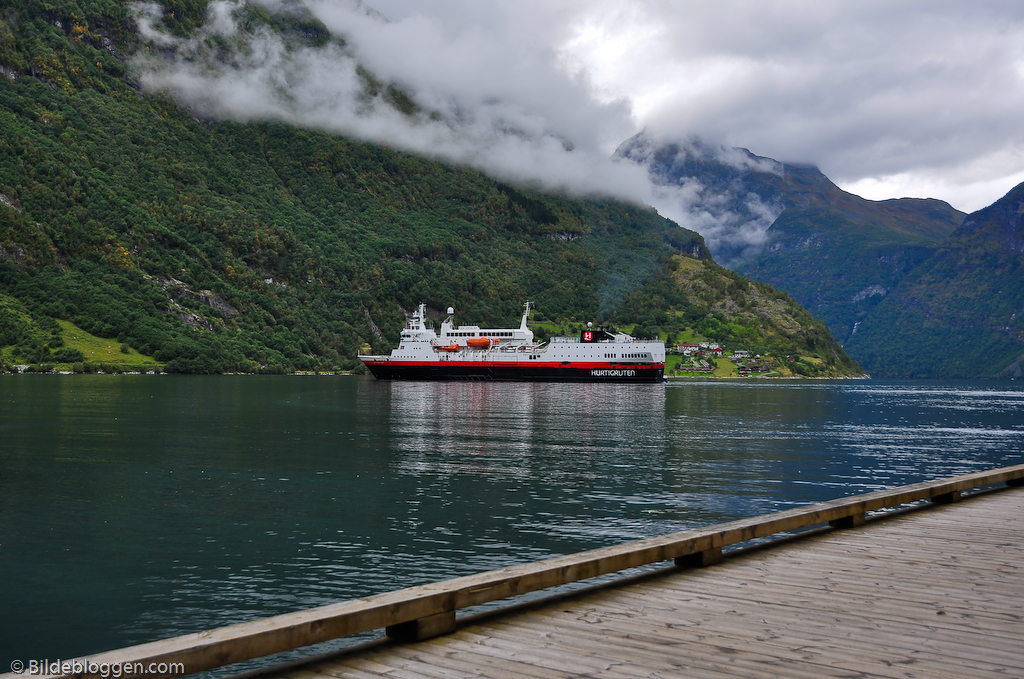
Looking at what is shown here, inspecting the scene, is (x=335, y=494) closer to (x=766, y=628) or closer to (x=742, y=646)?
(x=766, y=628)

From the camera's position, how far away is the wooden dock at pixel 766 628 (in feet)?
18.2

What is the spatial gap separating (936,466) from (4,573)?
30059mm

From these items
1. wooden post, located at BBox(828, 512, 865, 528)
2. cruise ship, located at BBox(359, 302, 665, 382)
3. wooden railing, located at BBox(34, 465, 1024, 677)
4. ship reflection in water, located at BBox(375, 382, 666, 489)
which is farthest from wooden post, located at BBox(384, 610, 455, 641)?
cruise ship, located at BBox(359, 302, 665, 382)

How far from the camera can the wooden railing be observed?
16.8 ft

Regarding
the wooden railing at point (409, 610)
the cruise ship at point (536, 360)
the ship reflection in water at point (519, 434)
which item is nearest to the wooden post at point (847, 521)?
the wooden railing at point (409, 610)

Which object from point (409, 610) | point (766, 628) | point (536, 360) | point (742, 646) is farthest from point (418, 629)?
point (536, 360)

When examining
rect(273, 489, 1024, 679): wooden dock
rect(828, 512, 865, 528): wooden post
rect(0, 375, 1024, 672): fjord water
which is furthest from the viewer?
rect(0, 375, 1024, 672): fjord water

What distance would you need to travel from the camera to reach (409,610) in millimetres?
5988

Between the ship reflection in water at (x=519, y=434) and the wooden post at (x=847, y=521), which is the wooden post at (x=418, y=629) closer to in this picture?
the wooden post at (x=847, y=521)

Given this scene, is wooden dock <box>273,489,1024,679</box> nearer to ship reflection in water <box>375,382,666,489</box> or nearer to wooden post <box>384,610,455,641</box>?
wooden post <box>384,610,455,641</box>

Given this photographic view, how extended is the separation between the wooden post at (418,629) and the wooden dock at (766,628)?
0.32ft

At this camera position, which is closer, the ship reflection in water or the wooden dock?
the wooden dock

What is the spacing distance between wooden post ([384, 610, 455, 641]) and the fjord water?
6.08 metres

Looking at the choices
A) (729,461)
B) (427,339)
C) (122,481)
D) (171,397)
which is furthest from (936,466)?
(427,339)
